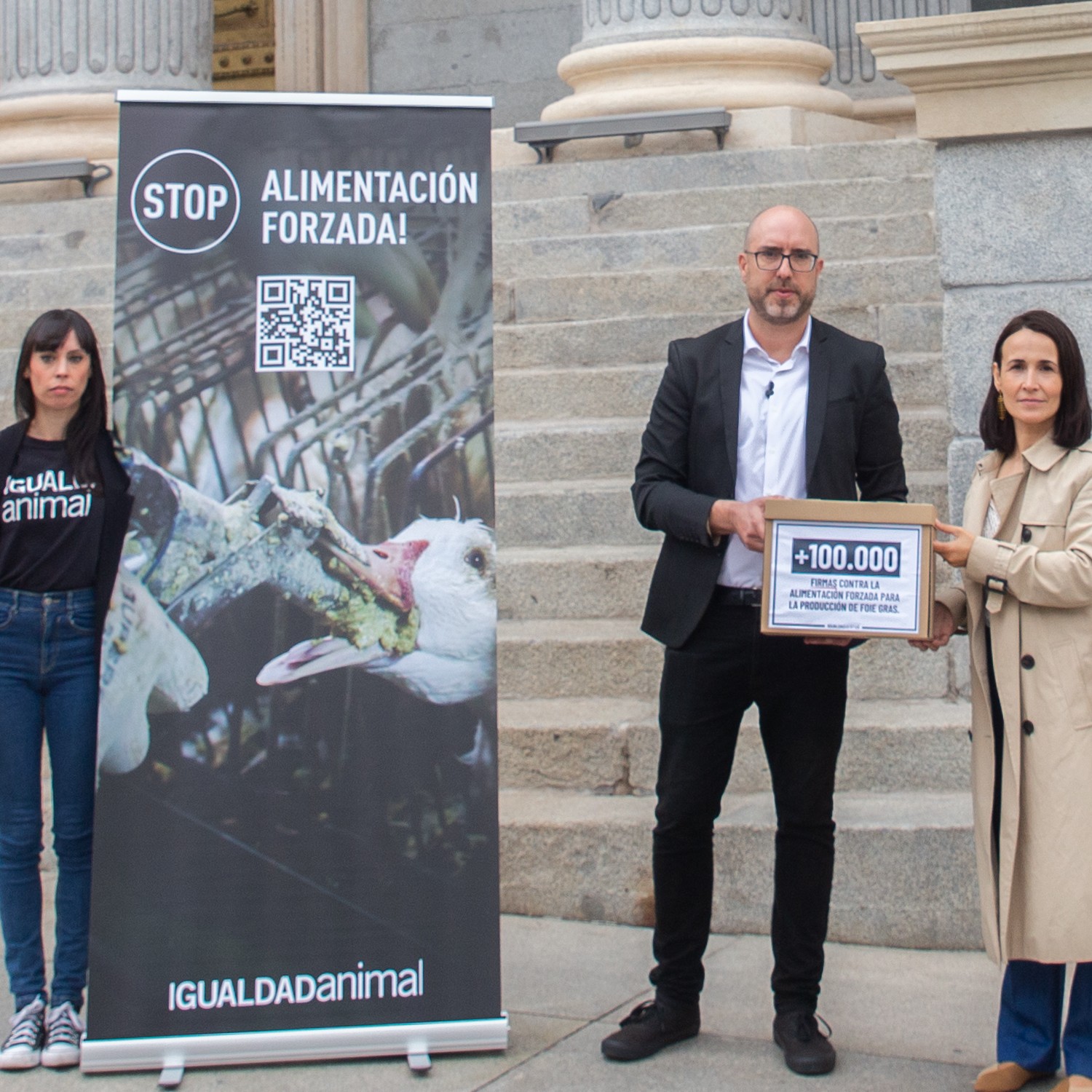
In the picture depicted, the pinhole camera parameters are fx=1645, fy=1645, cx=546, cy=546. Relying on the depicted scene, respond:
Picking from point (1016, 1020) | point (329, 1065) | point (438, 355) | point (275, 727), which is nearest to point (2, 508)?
point (275, 727)

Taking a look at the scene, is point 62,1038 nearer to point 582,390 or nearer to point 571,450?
point 571,450

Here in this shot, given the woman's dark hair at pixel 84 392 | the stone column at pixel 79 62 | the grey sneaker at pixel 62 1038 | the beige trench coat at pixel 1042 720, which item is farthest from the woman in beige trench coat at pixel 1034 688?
the stone column at pixel 79 62

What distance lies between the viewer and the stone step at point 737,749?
5.35 metres

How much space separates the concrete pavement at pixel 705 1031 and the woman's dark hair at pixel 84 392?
154 centimetres

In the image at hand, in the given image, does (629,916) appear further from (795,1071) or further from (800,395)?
(800,395)

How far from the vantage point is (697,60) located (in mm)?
9094

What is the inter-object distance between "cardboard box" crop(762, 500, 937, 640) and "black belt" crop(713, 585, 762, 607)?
23 cm

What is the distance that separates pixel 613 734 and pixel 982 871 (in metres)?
1.94

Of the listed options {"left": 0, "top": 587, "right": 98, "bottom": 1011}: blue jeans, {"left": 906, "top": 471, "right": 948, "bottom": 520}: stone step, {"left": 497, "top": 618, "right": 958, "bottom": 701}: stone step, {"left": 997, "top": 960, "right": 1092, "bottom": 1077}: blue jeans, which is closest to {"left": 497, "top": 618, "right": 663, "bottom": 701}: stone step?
{"left": 497, "top": 618, "right": 958, "bottom": 701}: stone step

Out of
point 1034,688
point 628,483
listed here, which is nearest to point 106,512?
point 1034,688

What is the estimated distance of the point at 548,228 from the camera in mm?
8320

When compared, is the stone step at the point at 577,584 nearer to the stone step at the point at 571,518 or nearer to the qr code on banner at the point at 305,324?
the stone step at the point at 571,518

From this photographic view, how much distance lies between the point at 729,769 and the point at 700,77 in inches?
232

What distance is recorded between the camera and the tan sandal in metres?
3.81
